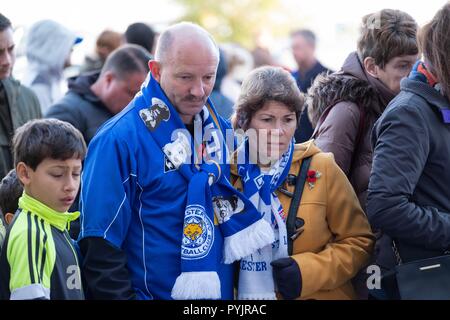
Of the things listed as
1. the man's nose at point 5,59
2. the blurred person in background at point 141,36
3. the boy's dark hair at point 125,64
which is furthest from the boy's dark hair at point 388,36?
the blurred person in background at point 141,36

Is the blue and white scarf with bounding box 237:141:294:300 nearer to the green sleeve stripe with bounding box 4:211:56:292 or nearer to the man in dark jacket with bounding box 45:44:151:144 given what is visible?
the green sleeve stripe with bounding box 4:211:56:292

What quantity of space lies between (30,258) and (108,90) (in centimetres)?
242

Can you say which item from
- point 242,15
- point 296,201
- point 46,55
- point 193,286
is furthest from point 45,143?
point 242,15

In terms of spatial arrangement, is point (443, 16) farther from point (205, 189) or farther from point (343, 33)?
Answer: point (343, 33)

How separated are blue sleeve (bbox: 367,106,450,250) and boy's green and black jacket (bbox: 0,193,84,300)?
4.43 feet

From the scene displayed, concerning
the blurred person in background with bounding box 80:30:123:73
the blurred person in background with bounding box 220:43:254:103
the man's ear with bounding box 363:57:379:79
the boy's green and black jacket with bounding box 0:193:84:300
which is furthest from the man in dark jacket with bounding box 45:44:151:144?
the blurred person in background with bounding box 220:43:254:103

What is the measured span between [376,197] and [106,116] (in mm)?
2426

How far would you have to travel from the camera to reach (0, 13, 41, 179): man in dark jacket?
486 centimetres

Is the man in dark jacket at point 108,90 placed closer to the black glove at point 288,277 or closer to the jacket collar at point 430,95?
the black glove at point 288,277

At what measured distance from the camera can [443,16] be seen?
3.52m

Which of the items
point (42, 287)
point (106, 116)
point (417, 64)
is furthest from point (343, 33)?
point (42, 287)

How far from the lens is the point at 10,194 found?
12.8 feet

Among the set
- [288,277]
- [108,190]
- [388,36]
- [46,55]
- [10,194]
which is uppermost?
[388,36]

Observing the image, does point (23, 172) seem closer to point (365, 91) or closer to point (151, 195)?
point (151, 195)
